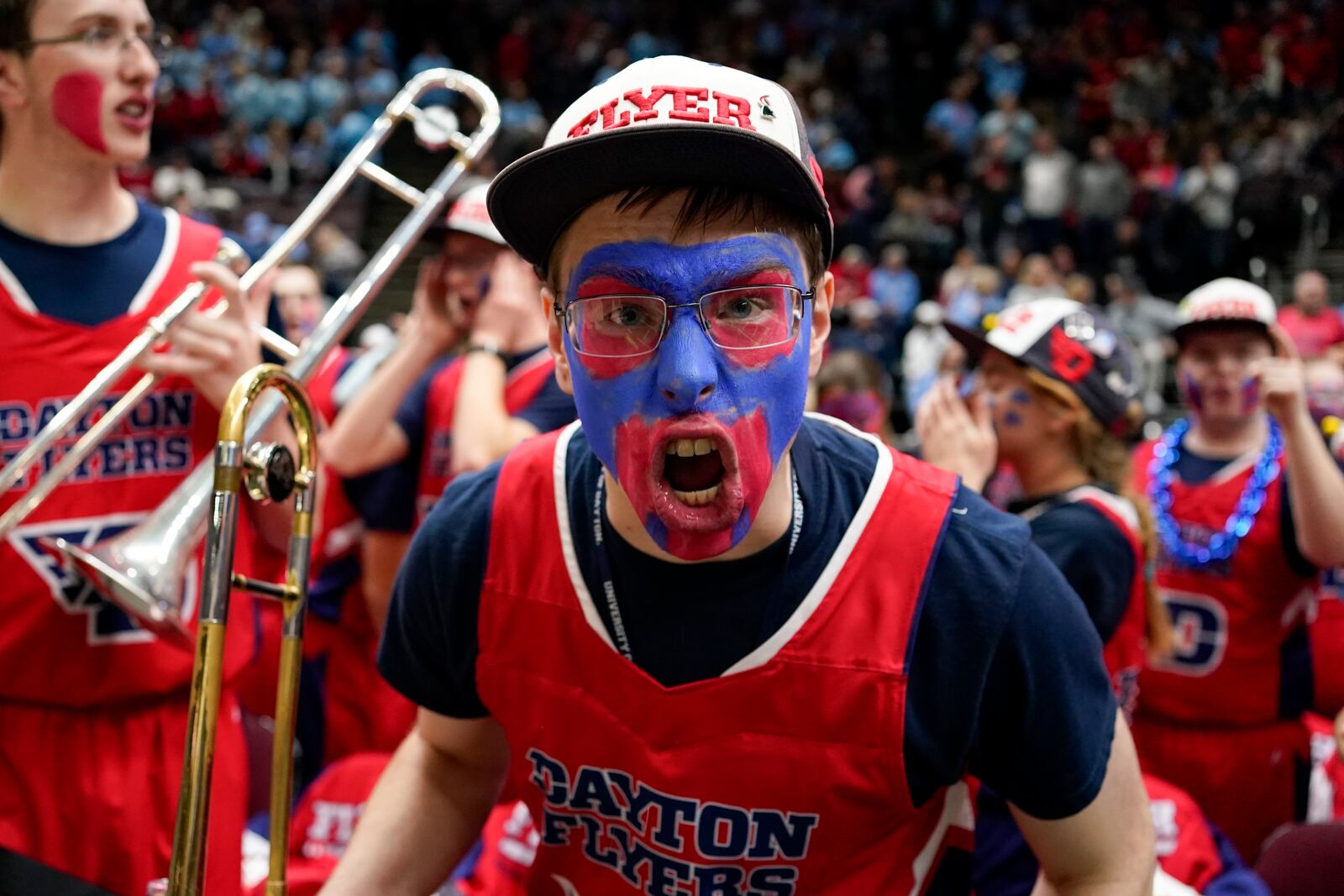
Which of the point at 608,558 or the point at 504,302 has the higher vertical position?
the point at 504,302

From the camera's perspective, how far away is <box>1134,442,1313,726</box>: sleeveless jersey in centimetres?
405

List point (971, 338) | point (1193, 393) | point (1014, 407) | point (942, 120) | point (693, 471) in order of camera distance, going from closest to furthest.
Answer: point (693, 471), point (1014, 407), point (971, 338), point (1193, 393), point (942, 120)

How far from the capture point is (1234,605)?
161 inches

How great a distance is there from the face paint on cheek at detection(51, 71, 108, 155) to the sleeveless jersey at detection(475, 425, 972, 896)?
1.28 m

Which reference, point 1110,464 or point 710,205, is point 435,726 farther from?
point 1110,464

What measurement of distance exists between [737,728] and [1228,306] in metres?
2.95

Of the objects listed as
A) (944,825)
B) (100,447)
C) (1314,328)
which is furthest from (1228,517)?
(1314,328)

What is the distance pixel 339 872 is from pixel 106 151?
1.51m

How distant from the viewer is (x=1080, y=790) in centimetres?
173

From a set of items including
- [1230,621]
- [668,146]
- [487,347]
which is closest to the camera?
[668,146]

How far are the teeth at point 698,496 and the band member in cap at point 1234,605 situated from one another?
2824 mm

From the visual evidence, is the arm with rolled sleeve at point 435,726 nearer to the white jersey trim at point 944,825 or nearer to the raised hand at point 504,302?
the white jersey trim at point 944,825

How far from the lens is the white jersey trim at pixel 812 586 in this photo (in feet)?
5.86

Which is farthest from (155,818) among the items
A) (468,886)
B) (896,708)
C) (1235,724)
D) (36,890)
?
(1235,724)
